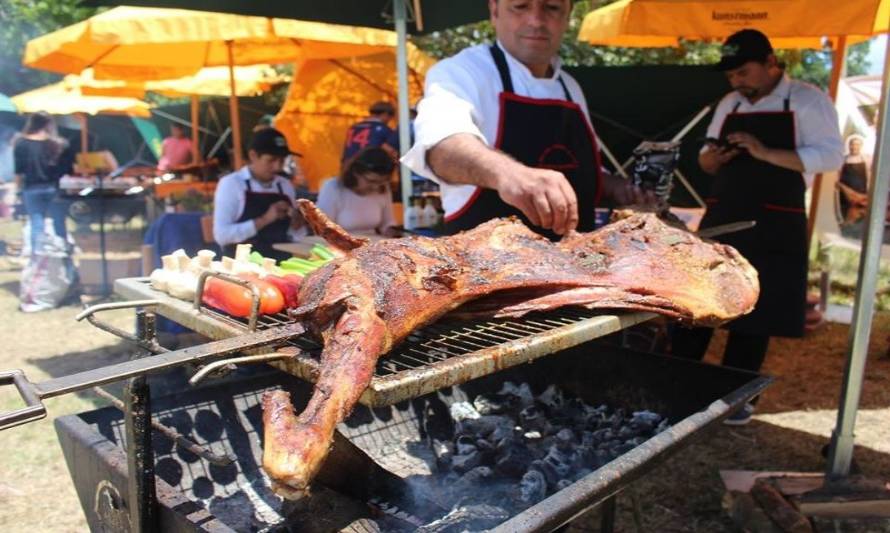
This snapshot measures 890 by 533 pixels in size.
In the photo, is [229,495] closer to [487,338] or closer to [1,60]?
[487,338]

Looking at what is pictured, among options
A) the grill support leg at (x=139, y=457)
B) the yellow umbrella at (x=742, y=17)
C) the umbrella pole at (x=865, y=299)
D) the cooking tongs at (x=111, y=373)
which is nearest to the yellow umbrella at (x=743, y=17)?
the yellow umbrella at (x=742, y=17)

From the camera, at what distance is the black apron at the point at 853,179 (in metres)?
6.89

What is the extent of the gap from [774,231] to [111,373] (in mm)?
3960

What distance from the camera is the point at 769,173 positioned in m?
4.00

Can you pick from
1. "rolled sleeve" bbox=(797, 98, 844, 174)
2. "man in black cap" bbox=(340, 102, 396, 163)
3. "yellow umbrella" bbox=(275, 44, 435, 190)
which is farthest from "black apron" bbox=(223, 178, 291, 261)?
"yellow umbrella" bbox=(275, 44, 435, 190)

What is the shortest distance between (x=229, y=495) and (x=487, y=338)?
115 cm

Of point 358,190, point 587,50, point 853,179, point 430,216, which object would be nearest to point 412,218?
point 430,216

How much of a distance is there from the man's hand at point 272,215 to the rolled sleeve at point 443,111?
106 inches

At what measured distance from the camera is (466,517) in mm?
1937

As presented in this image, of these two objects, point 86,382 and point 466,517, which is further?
point 466,517

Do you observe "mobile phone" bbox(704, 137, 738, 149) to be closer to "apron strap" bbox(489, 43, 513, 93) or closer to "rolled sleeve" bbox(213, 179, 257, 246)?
"apron strap" bbox(489, 43, 513, 93)

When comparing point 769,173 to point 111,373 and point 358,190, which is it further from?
point 111,373

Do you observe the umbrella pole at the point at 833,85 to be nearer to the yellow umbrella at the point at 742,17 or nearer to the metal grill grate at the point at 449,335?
the yellow umbrella at the point at 742,17

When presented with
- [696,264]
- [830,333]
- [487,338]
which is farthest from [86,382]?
[830,333]
